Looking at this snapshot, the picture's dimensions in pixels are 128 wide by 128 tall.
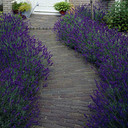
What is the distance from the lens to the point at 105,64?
163 inches

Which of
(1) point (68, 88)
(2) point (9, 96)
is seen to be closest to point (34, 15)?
(1) point (68, 88)

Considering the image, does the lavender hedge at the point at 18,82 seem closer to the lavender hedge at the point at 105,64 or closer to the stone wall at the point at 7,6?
the lavender hedge at the point at 105,64

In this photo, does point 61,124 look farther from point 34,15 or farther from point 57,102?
point 34,15

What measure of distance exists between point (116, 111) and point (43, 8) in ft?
32.4

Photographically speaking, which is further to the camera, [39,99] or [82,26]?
[82,26]

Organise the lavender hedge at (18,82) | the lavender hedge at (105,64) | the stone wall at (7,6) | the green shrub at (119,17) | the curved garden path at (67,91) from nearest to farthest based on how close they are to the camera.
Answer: the lavender hedge at (105,64) < the lavender hedge at (18,82) < the curved garden path at (67,91) < the green shrub at (119,17) < the stone wall at (7,6)

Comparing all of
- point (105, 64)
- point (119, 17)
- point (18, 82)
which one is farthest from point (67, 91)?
point (119, 17)

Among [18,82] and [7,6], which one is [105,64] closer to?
[18,82]

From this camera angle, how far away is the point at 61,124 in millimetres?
3209

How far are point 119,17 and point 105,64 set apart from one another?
4.30 m

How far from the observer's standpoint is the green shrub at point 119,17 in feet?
25.4

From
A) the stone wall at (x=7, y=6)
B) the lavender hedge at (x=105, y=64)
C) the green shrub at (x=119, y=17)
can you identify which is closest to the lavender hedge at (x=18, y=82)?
the lavender hedge at (x=105, y=64)

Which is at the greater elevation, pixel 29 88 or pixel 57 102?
pixel 29 88

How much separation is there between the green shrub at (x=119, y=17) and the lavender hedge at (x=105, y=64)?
5.07ft
